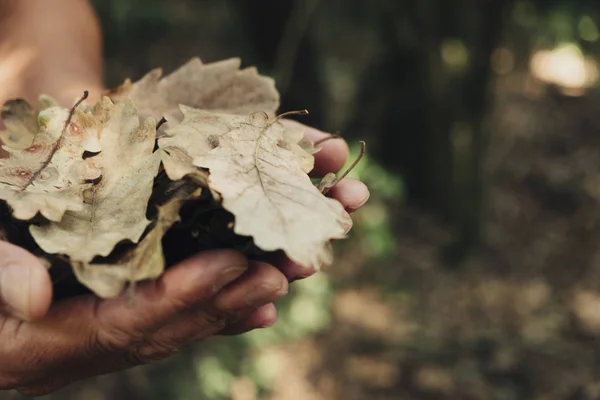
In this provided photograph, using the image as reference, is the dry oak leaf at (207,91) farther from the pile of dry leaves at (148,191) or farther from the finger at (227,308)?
the finger at (227,308)

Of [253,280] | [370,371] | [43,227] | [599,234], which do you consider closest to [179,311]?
[253,280]

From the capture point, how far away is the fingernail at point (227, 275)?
85 cm

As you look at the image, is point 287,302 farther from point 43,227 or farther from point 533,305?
point 43,227

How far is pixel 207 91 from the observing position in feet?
4.33

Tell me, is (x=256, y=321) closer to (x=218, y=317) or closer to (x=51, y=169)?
(x=218, y=317)

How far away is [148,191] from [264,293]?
0.23m

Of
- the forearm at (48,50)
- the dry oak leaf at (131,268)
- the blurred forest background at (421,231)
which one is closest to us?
the dry oak leaf at (131,268)

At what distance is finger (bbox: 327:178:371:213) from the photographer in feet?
3.49


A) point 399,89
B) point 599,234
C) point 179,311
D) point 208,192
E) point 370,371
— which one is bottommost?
point 370,371

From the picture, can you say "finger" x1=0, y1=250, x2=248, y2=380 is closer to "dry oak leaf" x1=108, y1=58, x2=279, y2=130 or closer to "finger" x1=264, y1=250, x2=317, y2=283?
"finger" x1=264, y1=250, x2=317, y2=283

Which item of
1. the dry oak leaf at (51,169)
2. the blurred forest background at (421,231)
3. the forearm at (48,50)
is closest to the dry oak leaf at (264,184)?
the dry oak leaf at (51,169)

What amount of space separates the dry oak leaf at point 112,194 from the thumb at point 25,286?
0.12 feet

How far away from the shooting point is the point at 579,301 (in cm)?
286

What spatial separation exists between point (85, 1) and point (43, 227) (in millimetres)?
1155
